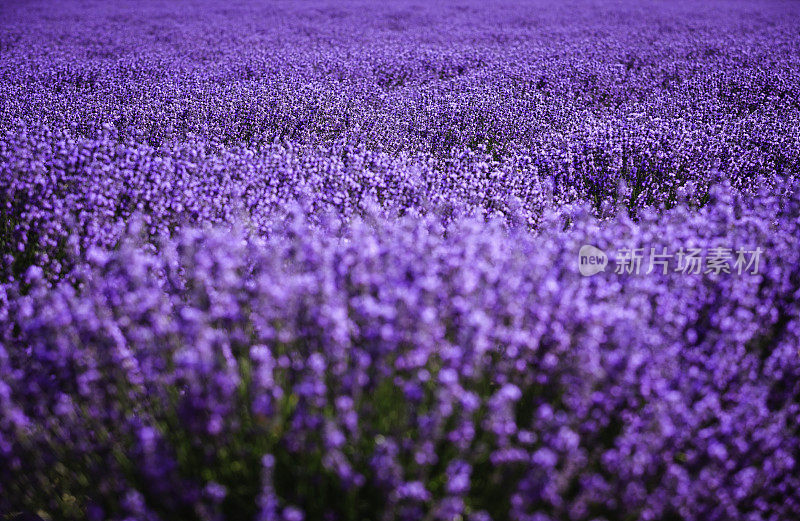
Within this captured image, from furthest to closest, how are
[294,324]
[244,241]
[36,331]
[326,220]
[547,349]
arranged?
[326,220] < [244,241] < [547,349] < [294,324] < [36,331]

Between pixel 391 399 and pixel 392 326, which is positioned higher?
pixel 392 326

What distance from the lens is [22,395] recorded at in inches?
78.5

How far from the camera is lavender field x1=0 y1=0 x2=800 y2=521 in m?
1.75

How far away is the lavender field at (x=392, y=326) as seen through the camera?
1.75 m

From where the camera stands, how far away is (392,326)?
1911mm

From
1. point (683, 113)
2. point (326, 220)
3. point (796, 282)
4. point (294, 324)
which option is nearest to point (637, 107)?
point (683, 113)

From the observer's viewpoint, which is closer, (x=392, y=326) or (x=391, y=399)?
(x=392, y=326)

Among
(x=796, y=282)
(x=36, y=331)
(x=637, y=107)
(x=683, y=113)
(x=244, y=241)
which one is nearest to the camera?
(x=36, y=331)

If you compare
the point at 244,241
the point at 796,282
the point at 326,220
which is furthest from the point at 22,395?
the point at 796,282

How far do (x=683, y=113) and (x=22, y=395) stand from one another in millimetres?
6744

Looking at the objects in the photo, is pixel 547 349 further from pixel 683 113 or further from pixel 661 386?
pixel 683 113

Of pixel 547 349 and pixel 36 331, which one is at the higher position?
pixel 36 331

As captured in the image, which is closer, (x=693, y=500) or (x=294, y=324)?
(x=693, y=500)

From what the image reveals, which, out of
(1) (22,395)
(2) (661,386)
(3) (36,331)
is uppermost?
(3) (36,331)
